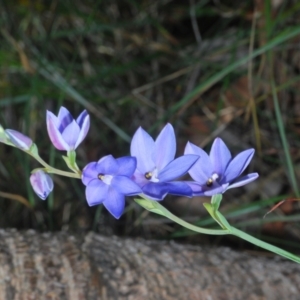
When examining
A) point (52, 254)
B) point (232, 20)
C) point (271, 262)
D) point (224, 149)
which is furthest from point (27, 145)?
point (232, 20)

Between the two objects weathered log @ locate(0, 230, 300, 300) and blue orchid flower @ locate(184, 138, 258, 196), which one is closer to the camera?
blue orchid flower @ locate(184, 138, 258, 196)

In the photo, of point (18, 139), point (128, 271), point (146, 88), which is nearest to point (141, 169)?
point (18, 139)

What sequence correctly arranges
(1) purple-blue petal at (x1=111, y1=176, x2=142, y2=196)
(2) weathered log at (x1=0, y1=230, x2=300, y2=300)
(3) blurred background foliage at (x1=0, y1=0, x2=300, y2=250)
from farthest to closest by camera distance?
(3) blurred background foliage at (x1=0, y1=0, x2=300, y2=250) → (2) weathered log at (x1=0, y1=230, x2=300, y2=300) → (1) purple-blue petal at (x1=111, y1=176, x2=142, y2=196)

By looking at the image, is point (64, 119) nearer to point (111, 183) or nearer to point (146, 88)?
point (111, 183)

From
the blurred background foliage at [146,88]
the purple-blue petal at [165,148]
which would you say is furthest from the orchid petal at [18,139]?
the blurred background foliage at [146,88]

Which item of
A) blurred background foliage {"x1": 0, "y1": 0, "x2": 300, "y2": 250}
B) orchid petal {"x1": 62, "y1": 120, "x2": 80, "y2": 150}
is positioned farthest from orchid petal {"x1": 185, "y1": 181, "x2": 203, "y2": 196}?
blurred background foliage {"x1": 0, "y1": 0, "x2": 300, "y2": 250}

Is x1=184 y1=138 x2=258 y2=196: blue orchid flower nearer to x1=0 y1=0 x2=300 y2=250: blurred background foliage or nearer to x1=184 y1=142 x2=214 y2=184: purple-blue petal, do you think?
x1=184 y1=142 x2=214 y2=184: purple-blue petal

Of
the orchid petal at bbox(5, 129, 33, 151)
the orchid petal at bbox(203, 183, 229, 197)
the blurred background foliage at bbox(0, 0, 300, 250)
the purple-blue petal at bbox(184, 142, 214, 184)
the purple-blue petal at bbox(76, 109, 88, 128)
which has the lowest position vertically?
the orchid petal at bbox(203, 183, 229, 197)
